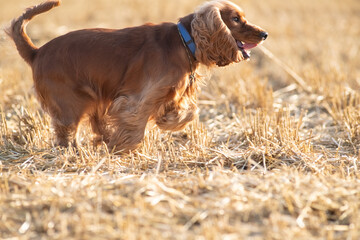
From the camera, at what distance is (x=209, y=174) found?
352 centimetres

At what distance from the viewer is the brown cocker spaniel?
4176 mm

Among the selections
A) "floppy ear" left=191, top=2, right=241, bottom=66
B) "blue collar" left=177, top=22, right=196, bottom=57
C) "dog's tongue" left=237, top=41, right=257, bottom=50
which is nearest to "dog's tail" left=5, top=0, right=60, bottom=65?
"blue collar" left=177, top=22, right=196, bottom=57

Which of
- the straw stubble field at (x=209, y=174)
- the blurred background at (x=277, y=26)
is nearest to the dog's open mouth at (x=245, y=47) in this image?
the straw stubble field at (x=209, y=174)

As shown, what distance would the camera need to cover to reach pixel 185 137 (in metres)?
5.09

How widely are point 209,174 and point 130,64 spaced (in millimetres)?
1321

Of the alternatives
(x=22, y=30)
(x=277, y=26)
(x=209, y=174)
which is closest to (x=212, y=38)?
(x=209, y=174)

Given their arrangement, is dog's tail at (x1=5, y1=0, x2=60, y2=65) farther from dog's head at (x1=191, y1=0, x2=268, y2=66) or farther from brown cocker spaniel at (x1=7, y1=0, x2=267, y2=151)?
dog's head at (x1=191, y1=0, x2=268, y2=66)

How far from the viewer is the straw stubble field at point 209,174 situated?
106 inches

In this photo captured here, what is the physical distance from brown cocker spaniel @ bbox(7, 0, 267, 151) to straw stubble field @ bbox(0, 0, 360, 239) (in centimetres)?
27

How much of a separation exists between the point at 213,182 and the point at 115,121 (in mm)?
1445

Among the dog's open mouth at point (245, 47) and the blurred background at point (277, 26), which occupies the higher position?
the dog's open mouth at point (245, 47)

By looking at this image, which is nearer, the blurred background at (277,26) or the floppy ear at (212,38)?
the floppy ear at (212,38)

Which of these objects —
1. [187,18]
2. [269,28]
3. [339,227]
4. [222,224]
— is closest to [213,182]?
[222,224]

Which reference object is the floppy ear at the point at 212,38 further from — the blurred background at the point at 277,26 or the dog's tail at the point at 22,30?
the blurred background at the point at 277,26
